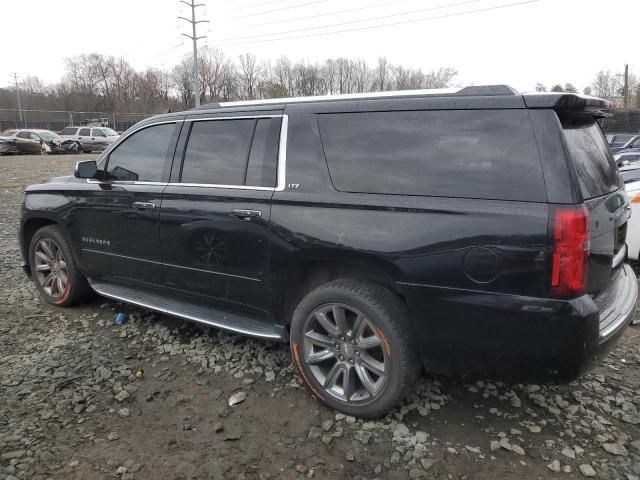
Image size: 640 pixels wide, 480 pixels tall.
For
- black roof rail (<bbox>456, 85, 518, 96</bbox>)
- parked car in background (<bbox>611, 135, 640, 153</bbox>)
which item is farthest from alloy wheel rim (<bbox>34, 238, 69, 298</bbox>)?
parked car in background (<bbox>611, 135, 640, 153</bbox>)

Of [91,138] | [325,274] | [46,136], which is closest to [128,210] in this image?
[325,274]

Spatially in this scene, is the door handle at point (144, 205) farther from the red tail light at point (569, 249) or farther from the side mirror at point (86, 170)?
the red tail light at point (569, 249)

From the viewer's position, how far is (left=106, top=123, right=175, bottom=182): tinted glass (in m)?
3.86

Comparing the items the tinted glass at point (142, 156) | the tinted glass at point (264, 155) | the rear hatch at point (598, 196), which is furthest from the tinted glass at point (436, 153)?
the tinted glass at point (142, 156)

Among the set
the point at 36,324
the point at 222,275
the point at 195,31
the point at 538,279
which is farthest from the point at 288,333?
the point at 195,31

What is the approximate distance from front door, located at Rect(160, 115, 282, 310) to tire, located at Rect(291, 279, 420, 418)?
43 cm

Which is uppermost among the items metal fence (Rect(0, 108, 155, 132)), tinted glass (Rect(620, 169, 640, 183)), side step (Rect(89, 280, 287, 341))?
metal fence (Rect(0, 108, 155, 132))

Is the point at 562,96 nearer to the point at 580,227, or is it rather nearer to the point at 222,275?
the point at 580,227

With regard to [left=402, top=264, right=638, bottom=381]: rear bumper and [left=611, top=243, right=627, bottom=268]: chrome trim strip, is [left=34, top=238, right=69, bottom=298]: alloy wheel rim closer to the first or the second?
[left=402, top=264, right=638, bottom=381]: rear bumper

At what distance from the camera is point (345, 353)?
2.91m

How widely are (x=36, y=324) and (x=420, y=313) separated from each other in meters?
3.41

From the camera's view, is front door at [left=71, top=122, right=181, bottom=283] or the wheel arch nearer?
the wheel arch

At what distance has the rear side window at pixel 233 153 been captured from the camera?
3217 mm

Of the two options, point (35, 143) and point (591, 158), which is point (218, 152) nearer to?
point (591, 158)
